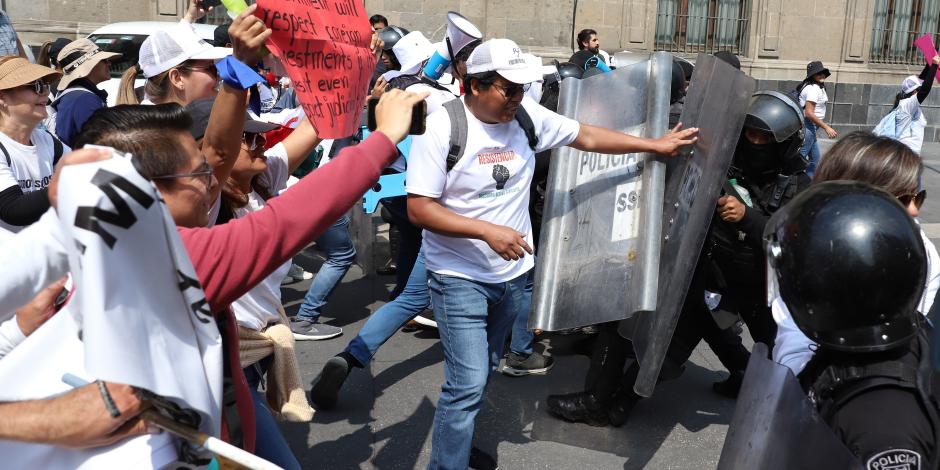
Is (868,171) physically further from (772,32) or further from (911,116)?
(772,32)

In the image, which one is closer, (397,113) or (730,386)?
(397,113)

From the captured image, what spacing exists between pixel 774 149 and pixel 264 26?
2277 mm

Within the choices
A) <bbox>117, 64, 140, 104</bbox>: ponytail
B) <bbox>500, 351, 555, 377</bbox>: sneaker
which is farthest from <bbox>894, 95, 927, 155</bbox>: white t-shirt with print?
<bbox>117, 64, 140, 104</bbox>: ponytail

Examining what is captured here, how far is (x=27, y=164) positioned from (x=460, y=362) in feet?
6.65

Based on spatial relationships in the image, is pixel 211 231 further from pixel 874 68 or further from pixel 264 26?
pixel 874 68

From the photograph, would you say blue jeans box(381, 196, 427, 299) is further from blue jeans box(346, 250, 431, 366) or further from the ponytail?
the ponytail

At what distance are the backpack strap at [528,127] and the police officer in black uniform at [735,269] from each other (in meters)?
0.80

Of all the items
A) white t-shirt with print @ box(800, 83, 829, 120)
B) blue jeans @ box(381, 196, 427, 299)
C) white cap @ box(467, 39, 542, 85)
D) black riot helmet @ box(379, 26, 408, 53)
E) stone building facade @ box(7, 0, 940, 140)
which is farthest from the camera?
stone building facade @ box(7, 0, 940, 140)

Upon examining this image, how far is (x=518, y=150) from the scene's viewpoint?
3.38m

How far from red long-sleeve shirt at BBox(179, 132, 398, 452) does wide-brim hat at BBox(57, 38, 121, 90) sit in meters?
3.77

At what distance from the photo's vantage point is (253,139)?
275 centimetres

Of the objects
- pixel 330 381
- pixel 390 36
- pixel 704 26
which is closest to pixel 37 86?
A: pixel 330 381

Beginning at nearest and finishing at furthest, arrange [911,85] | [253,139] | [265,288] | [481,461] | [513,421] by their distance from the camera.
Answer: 1. [253,139]
2. [265,288]
3. [481,461]
4. [513,421]
5. [911,85]

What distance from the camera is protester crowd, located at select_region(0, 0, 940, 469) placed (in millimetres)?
1502
